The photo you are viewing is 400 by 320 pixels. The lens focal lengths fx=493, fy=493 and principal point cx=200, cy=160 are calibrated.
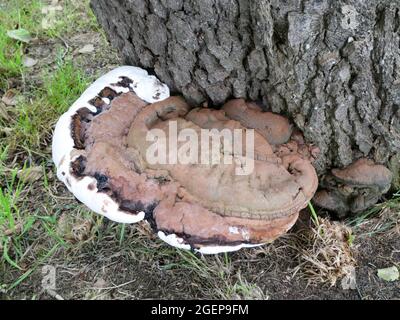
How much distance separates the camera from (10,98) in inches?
137

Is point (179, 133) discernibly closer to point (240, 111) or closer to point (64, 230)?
point (240, 111)

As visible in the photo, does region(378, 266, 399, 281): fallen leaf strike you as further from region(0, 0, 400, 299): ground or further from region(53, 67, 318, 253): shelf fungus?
region(53, 67, 318, 253): shelf fungus

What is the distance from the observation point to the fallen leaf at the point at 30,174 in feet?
9.73

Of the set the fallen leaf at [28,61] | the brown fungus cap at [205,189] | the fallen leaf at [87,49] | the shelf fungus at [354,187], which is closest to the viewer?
the brown fungus cap at [205,189]

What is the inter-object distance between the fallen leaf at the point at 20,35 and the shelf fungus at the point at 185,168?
1.93 m

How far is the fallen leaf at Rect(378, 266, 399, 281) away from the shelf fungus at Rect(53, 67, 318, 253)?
0.70m

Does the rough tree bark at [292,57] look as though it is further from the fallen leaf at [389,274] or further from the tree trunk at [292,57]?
the fallen leaf at [389,274]

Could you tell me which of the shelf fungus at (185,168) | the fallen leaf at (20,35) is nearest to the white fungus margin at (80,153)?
the shelf fungus at (185,168)

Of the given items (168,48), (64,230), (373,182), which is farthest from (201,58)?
(64,230)

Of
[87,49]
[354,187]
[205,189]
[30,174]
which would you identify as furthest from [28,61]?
[354,187]

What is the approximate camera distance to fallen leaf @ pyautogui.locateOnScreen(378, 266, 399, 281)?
242 centimetres

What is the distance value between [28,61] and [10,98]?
47cm

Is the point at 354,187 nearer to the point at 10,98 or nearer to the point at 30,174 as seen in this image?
the point at 30,174

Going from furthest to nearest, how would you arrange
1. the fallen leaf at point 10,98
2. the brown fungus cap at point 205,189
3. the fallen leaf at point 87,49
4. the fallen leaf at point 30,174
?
the fallen leaf at point 87,49
the fallen leaf at point 10,98
the fallen leaf at point 30,174
the brown fungus cap at point 205,189
